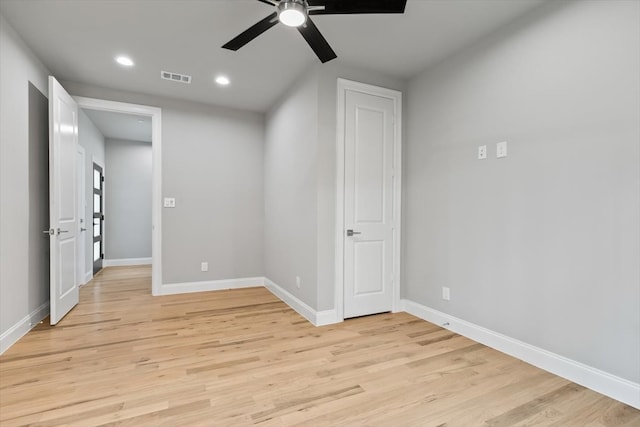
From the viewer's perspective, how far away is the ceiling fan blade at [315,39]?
78.2 inches

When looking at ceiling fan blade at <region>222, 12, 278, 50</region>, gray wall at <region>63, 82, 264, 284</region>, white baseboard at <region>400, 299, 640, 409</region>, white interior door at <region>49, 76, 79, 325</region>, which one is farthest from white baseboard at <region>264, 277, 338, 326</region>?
ceiling fan blade at <region>222, 12, 278, 50</region>

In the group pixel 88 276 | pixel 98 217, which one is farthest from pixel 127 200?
pixel 88 276

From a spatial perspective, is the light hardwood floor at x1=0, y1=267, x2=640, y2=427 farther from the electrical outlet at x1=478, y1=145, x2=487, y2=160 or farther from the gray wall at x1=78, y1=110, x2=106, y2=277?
the gray wall at x1=78, y1=110, x2=106, y2=277

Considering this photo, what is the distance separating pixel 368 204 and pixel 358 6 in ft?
6.09

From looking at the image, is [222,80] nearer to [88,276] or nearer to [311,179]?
[311,179]

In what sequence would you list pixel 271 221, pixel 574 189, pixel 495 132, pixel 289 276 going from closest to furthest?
1. pixel 574 189
2. pixel 495 132
3. pixel 289 276
4. pixel 271 221

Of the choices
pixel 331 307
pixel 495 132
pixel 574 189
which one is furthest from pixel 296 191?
pixel 574 189

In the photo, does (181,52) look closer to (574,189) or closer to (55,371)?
(55,371)

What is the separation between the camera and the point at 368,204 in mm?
Answer: 3293

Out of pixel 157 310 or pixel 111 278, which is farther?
pixel 111 278

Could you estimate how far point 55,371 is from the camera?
2.14 metres

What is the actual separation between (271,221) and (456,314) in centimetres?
264

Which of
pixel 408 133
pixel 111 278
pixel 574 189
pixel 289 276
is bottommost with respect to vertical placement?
pixel 111 278

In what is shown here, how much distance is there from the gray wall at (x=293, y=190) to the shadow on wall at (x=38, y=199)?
2.47 meters
